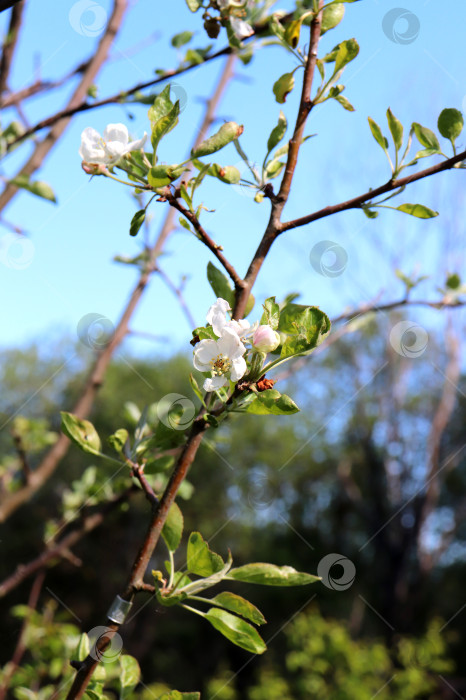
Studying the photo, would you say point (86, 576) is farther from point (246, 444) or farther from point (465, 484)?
point (465, 484)

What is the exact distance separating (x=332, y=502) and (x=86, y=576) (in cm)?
326

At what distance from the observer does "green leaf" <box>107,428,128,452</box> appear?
46 cm

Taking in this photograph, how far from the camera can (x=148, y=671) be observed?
22.7 feet

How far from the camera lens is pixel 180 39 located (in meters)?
0.85

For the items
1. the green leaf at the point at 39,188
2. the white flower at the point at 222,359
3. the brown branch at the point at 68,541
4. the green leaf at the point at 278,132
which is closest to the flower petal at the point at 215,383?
the white flower at the point at 222,359

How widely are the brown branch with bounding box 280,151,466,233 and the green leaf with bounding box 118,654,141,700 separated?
0.34m

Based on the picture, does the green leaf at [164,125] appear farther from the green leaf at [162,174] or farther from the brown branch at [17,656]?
the brown branch at [17,656]

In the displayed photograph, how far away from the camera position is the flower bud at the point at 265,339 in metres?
0.37

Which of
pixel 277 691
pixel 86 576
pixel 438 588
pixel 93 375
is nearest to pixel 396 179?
pixel 93 375

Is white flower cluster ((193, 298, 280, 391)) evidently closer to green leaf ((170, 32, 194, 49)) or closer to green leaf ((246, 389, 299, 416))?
green leaf ((246, 389, 299, 416))

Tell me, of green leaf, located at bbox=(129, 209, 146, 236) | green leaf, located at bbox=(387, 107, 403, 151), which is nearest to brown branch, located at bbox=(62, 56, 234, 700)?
green leaf, located at bbox=(129, 209, 146, 236)

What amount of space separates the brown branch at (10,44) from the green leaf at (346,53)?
770 mm

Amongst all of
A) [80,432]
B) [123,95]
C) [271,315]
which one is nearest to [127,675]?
[80,432]

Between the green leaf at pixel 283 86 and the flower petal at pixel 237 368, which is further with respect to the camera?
the green leaf at pixel 283 86
